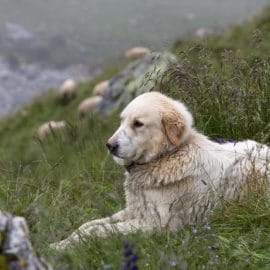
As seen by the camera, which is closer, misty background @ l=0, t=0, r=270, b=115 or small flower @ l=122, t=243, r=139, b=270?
small flower @ l=122, t=243, r=139, b=270

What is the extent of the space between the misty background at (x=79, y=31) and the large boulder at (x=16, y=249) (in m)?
17.8

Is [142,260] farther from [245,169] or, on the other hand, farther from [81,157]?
[81,157]

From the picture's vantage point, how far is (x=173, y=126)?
4934 mm

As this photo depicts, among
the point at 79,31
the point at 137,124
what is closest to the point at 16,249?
the point at 137,124

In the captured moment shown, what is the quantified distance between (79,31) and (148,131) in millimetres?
22974

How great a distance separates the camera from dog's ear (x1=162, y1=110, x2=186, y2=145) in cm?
494

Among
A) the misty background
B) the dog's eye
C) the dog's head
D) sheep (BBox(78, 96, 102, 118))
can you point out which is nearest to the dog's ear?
the dog's head

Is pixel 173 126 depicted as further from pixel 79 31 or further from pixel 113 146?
pixel 79 31

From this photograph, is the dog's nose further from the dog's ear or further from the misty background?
the misty background

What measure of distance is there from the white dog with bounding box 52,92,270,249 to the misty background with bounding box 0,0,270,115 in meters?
16.0

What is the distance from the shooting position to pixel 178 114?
16.4ft

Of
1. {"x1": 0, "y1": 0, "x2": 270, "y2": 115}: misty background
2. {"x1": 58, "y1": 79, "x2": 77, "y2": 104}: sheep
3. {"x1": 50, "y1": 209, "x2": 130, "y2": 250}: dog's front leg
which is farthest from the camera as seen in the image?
{"x1": 0, "y1": 0, "x2": 270, "y2": 115}: misty background

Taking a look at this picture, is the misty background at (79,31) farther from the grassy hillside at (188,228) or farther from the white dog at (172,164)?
the white dog at (172,164)

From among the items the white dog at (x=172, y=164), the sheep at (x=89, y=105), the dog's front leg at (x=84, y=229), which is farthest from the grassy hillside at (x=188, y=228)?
the sheep at (x=89, y=105)
